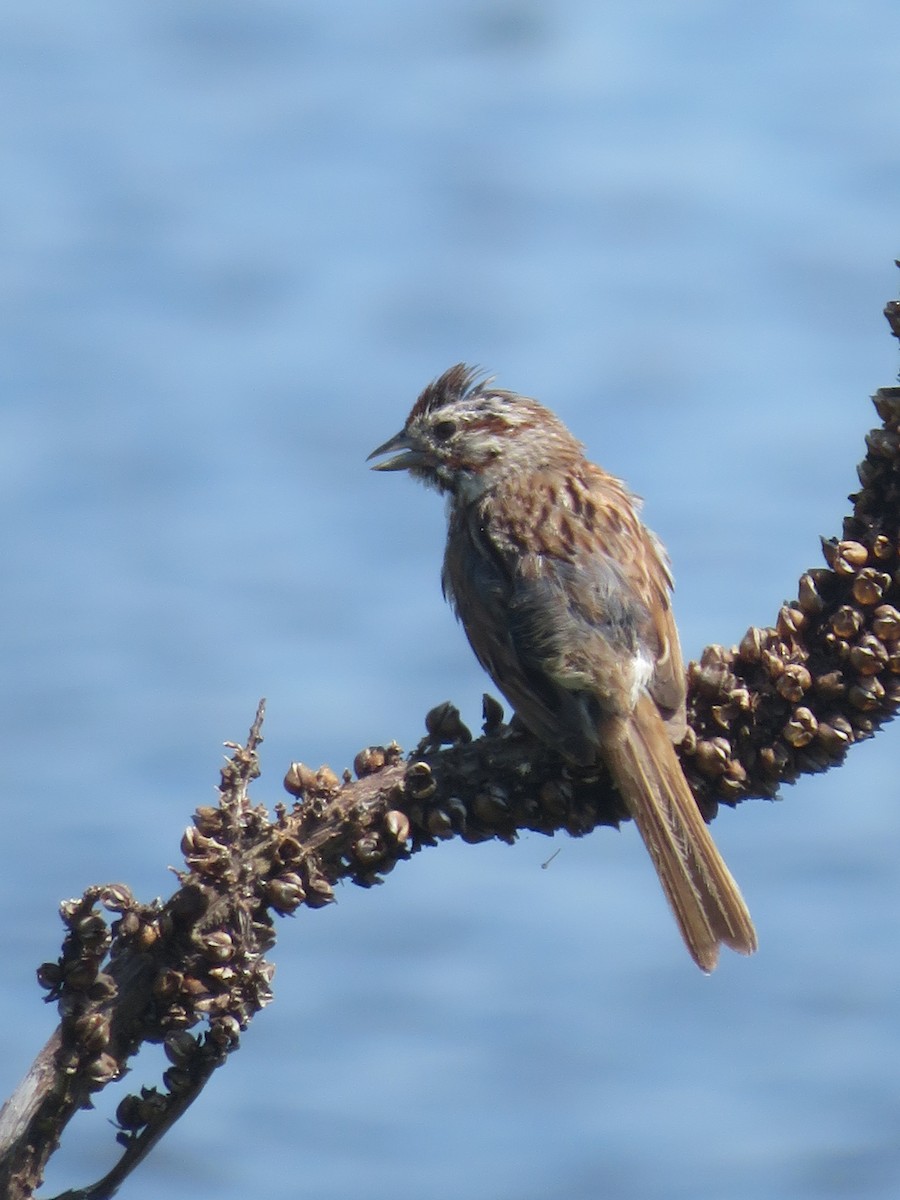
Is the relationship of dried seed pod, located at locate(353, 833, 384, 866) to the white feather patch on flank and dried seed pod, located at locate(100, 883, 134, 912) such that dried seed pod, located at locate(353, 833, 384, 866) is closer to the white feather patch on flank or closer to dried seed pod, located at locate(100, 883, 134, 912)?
dried seed pod, located at locate(100, 883, 134, 912)

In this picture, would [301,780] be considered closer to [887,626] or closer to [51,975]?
[51,975]

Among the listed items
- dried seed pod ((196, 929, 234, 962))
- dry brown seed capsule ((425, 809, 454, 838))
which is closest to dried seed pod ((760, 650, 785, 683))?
dry brown seed capsule ((425, 809, 454, 838))

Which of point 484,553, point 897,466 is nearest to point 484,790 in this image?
point 897,466

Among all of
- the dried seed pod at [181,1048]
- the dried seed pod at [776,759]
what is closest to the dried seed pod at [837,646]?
the dried seed pod at [776,759]

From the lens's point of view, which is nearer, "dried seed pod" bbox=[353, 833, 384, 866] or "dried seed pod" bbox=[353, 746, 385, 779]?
"dried seed pod" bbox=[353, 833, 384, 866]

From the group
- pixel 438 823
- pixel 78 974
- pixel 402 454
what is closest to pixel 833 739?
pixel 438 823

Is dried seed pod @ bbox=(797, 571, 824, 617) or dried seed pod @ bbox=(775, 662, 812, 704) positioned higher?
dried seed pod @ bbox=(797, 571, 824, 617)

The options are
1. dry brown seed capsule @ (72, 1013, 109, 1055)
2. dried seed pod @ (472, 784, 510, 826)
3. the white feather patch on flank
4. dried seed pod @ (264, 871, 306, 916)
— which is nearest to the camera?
dry brown seed capsule @ (72, 1013, 109, 1055)

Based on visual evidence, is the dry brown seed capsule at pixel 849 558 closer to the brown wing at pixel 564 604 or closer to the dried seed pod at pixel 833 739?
the dried seed pod at pixel 833 739
